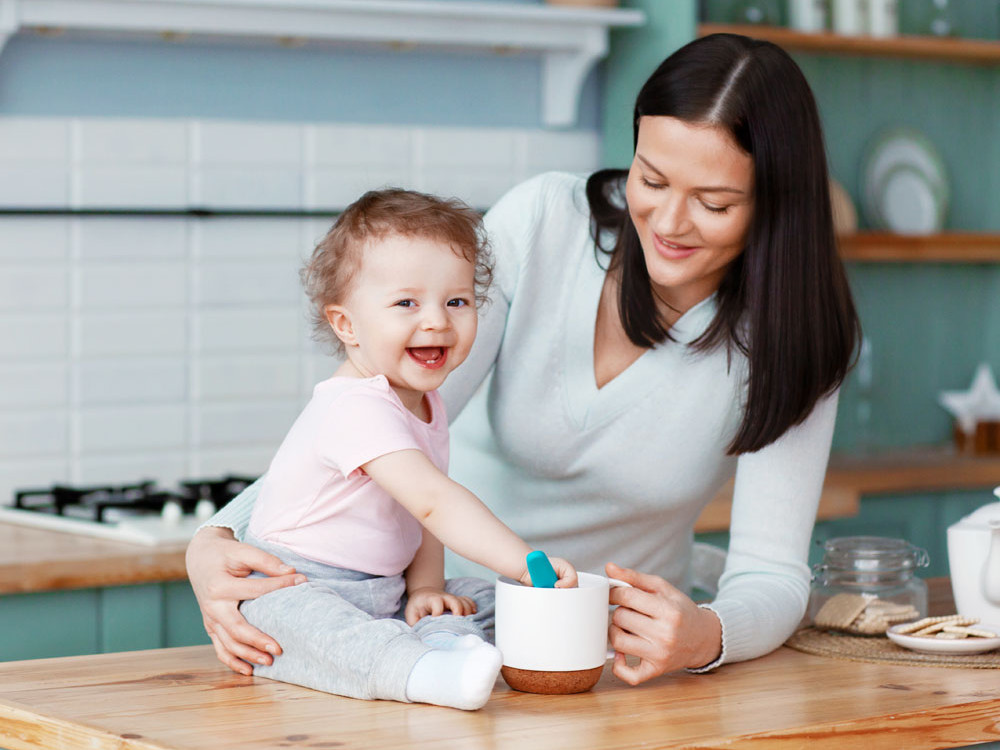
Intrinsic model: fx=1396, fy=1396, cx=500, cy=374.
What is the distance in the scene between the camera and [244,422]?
3.03m

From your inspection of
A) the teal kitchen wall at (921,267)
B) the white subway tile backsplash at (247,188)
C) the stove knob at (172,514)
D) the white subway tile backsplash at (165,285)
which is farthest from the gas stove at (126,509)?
the teal kitchen wall at (921,267)

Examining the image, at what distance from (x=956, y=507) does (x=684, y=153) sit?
2.13 metres

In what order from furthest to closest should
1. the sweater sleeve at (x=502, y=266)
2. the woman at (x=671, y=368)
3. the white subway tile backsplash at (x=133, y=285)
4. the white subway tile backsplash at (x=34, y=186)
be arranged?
the white subway tile backsplash at (x=133, y=285), the white subway tile backsplash at (x=34, y=186), the sweater sleeve at (x=502, y=266), the woman at (x=671, y=368)

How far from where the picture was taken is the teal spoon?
1.18m

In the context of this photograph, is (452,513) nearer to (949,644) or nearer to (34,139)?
(949,644)

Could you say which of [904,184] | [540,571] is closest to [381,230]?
[540,571]

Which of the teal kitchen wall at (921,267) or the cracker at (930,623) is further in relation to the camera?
the teal kitchen wall at (921,267)

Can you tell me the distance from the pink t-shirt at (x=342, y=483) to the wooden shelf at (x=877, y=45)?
2.15 metres

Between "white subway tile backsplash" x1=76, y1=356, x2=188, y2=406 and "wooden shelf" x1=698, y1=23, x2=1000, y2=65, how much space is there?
4.62 feet

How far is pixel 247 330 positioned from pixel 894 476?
1.50 m

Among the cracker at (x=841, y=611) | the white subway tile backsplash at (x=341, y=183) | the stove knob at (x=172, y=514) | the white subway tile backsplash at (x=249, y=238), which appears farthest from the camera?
the white subway tile backsplash at (x=341, y=183)

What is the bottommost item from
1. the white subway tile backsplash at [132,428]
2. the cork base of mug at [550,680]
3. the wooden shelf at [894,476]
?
the wooden shelf at [894,476]

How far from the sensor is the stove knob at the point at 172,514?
2.39m

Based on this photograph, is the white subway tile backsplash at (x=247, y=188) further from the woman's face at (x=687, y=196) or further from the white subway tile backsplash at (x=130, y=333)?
the woman's face at (x=687, y=196)
